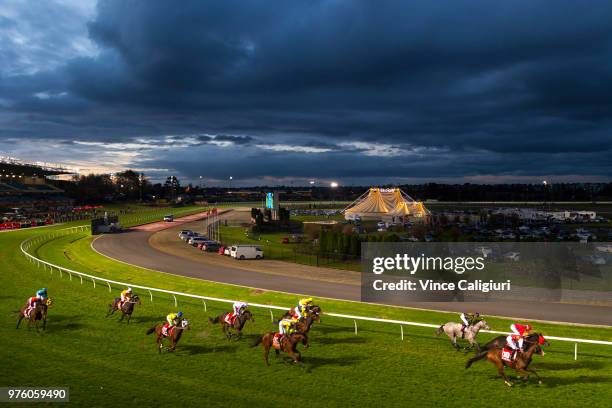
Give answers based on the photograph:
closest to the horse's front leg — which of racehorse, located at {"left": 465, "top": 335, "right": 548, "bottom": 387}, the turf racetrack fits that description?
the turf racetrack

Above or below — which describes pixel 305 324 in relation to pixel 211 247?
above

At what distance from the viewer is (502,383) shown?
13.1m

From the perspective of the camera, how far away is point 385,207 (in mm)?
89000

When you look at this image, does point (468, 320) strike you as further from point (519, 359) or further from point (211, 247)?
point (211, 247)

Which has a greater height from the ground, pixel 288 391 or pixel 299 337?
pixel 299 337

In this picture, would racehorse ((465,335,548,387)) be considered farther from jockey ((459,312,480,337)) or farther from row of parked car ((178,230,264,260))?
row of parked car ((178,230,264,260))

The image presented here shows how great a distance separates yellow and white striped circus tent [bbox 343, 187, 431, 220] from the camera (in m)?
84.8

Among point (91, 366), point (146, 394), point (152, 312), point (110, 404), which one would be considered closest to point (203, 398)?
point (146, 394)

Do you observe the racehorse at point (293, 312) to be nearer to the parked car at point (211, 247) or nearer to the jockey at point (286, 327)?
the jockey at point (286, 327)

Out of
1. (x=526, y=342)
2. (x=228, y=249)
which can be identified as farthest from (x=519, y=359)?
(x=228, y=249)

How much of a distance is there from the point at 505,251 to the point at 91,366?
3626 centimetres

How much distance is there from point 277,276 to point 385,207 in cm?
5802

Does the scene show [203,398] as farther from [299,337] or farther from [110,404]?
[299,337]

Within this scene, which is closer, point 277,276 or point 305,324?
point 305,324
